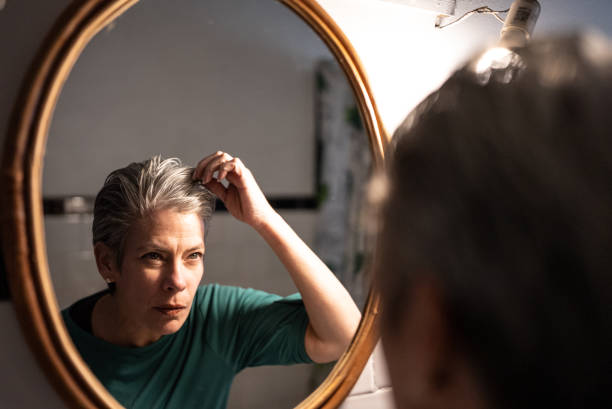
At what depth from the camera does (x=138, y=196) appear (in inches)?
21.2

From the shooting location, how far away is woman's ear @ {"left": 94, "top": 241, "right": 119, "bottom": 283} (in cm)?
52

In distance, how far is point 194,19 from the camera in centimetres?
57

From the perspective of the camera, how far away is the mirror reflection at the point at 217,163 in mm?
→ 517

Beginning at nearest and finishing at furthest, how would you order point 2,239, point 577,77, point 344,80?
1. point 577,77
2. point 2,239
3. point 344,80

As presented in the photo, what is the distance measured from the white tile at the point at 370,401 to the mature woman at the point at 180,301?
0.44ft

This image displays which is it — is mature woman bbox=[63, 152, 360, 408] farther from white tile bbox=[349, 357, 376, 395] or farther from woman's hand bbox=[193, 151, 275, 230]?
white tile bbox=[349, 357, 376, 395]

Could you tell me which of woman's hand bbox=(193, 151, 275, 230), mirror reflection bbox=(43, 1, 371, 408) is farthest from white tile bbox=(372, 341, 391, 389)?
woman's hand bbox=(193, 151, 275, 230)

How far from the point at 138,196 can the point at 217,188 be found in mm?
108

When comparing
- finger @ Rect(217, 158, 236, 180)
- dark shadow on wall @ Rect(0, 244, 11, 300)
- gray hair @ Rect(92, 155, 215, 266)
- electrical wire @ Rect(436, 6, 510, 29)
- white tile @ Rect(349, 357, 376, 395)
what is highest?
electrical wire @ Rect(436, 6, 510, 29)

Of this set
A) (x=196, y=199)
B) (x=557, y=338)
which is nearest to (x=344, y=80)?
(x=196, y=199)

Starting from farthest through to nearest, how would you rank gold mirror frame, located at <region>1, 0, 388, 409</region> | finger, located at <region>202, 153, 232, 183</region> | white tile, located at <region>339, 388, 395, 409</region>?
white tile, located at <region>339, 388, 395, 409</region> < finger, located at <region>202, 153, 232, 183</region> < gold mirror frame, located at <region>1, 0, 388, 409</region>

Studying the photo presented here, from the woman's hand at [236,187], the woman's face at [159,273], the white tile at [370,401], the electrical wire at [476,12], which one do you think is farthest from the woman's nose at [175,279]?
the electrical wire at [476,12]

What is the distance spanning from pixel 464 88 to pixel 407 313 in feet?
0.41

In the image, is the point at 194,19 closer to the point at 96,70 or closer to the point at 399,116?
the point at 96,70
